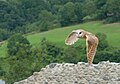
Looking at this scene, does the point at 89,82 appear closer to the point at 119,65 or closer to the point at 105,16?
the point at 119,65

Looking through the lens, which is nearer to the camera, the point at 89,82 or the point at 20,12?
the point at 89,82

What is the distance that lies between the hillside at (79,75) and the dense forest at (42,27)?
52.9ft

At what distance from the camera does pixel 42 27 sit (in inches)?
2808

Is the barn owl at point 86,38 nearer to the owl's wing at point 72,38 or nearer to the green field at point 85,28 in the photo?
the owl's wing at point 72,38

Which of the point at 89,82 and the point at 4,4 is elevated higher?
the point at 89,82

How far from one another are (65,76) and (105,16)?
176 feet

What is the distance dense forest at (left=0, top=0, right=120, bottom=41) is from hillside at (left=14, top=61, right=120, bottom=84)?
50221 mm

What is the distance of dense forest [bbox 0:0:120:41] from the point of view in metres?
69.1

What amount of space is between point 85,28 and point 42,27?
883 centimetres

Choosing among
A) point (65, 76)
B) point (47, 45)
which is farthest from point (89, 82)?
point (47, 45)

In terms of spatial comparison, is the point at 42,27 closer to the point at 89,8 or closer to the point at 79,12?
the point at 79,12

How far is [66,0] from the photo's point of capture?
8831cm

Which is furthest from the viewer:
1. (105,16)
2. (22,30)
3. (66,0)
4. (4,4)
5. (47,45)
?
(66,0)

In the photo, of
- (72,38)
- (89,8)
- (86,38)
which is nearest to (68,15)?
(89,8)
